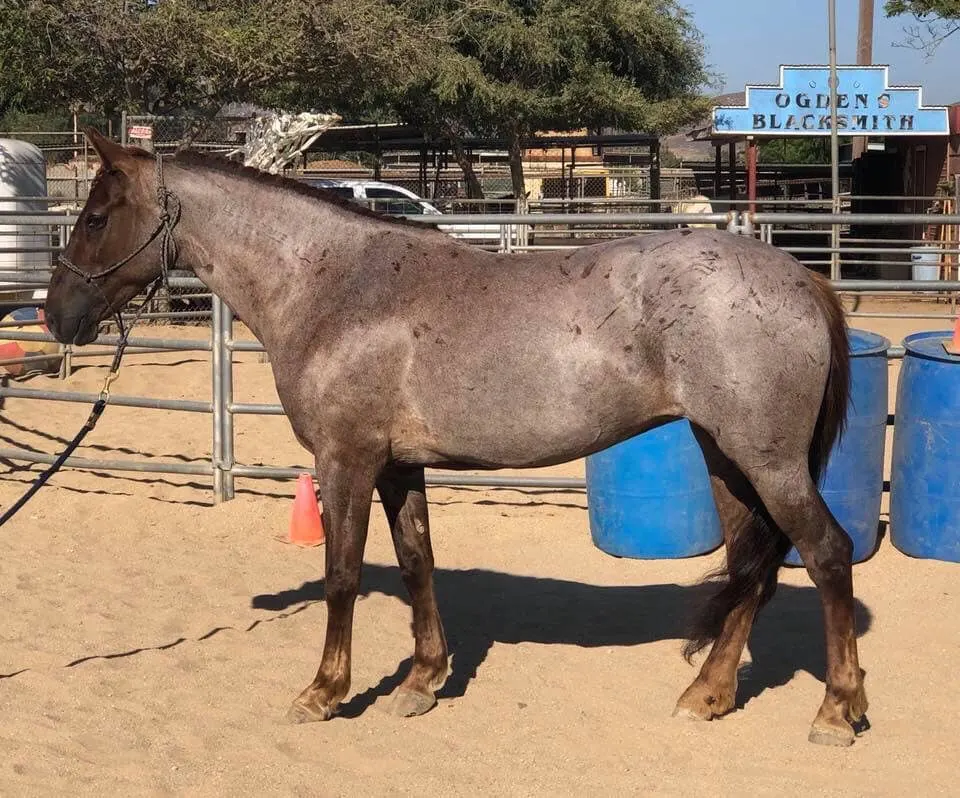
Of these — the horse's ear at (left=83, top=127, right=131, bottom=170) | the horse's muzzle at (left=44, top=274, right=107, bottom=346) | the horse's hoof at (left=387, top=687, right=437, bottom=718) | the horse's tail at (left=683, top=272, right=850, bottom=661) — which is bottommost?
the horse's hoof at (left=387, top=687, right=437, bottom=718)

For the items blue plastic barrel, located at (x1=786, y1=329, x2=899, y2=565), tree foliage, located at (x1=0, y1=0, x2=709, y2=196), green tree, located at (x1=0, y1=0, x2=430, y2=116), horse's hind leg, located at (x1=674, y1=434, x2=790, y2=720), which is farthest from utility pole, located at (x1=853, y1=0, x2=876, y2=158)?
horse's hind leg, located at (x1=674, y1=434, x2=790, y2=720)

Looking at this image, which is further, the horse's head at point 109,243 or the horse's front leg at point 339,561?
the horse's head at point 109,243

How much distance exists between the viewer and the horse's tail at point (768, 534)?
3.74 m

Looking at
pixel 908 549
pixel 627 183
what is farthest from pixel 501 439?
pixel 627 183

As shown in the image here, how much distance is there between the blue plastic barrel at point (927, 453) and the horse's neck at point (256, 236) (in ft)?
9.74

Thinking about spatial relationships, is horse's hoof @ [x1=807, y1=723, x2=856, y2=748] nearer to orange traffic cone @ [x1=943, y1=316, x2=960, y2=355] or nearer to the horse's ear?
orange traffic cone @ [x1=943, y1=316, x2=960, y2=355]

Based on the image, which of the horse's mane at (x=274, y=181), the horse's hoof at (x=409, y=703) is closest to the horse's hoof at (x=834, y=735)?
the horse's hoof at (x=409, y=703)

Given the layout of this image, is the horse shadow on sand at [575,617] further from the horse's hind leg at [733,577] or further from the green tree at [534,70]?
the green tree at [534,70]

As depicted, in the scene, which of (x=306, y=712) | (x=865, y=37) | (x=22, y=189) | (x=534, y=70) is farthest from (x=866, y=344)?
(x=865, y=37)

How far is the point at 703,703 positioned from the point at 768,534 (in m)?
0.63

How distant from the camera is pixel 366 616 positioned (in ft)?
16.4

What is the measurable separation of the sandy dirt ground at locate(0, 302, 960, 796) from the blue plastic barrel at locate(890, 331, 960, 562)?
0.55 feet

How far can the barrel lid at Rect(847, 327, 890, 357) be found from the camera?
534cm

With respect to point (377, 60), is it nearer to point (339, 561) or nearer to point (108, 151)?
point (108, 151)
